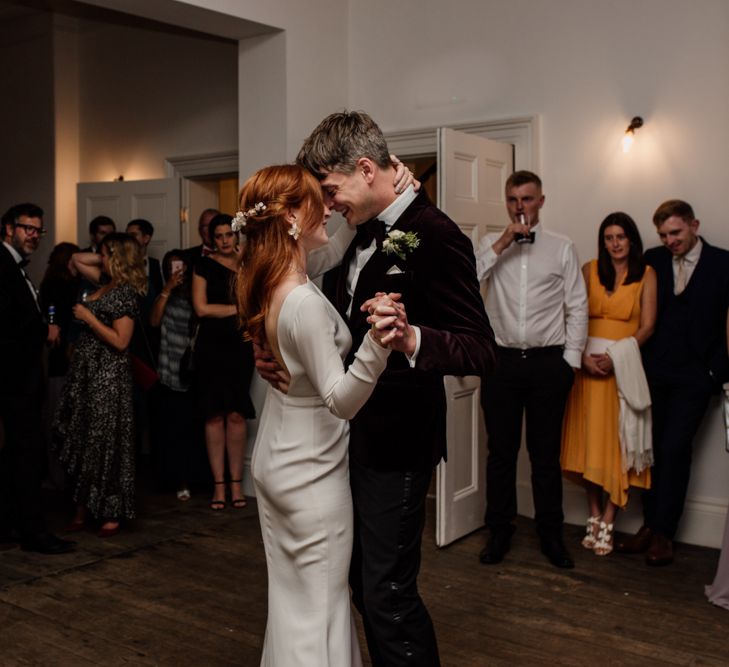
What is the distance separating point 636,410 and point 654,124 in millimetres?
1617

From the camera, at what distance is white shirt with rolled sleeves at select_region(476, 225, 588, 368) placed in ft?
15.5

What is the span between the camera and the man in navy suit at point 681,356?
4668 millimetres

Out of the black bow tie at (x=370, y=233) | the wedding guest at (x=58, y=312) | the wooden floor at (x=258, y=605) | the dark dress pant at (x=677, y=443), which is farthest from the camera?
the wedding guest at (x=58, y=312)

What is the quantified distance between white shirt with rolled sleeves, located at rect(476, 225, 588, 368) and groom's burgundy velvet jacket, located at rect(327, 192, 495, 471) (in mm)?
2362

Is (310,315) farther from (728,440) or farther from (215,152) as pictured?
(215,152)

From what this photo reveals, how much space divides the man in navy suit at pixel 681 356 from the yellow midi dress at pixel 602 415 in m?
0.15

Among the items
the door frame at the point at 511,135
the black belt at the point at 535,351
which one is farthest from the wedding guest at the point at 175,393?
the black belt at the point at 535,351

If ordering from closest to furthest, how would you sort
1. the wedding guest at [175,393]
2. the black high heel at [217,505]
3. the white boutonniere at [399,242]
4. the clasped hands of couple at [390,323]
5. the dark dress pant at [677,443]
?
the clasped hands of couple at [390,323]
the white boutonniere at [399,242]
the dark dress pant at [677,443]
the black high heel at [217,505]
the wedding guest at [175,393]

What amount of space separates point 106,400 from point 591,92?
328cm

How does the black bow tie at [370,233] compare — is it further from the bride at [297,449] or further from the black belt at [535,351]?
the black belt at [535,351]

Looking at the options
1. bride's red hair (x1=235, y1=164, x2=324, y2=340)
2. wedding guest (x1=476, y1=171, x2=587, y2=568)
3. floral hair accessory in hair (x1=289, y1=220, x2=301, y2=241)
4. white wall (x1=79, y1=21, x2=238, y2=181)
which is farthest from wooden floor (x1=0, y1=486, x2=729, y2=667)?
white wall (x1=79, y1=21, x2=238, y2=181)

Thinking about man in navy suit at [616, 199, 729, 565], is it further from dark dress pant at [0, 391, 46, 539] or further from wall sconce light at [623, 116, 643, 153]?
dark dress pant at [0, 391, 46, 539]

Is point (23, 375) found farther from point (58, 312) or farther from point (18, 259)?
point (58, 312)

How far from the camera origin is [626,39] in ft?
16.8
